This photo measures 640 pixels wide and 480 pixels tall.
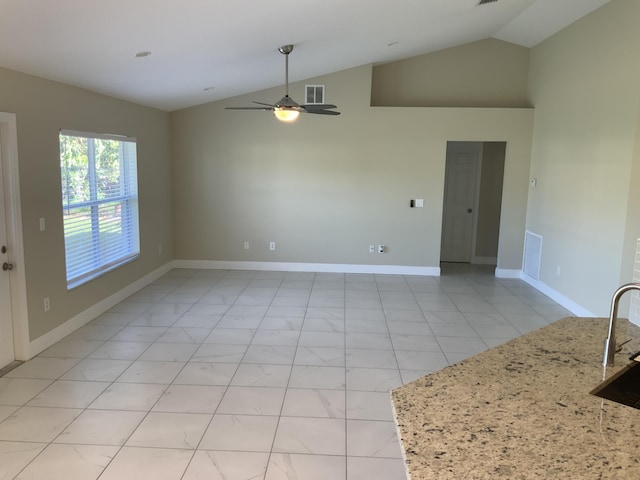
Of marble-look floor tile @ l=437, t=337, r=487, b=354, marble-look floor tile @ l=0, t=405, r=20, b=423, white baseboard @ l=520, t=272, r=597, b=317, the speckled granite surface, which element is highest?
the speckled granite surface

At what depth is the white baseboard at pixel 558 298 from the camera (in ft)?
17.4

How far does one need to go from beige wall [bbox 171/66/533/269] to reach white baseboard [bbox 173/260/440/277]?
0.08 meters

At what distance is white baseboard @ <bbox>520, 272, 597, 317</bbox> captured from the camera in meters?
5.30

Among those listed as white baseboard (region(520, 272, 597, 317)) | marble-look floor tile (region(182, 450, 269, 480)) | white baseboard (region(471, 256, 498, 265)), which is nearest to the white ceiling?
marble-look floor tile (region(182, 450, 269, 480))

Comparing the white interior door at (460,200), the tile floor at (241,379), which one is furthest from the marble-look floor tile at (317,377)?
the white interior door at (460,200)

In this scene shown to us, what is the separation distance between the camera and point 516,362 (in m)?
1.86

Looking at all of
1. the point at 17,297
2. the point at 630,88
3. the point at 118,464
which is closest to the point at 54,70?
the point at 17,297

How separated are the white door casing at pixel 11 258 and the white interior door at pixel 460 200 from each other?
21.4ft

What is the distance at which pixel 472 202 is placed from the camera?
8.23m

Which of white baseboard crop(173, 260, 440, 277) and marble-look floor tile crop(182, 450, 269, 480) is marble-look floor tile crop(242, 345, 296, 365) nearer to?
marble-look floor tile crop(182, 450, 269, 480)

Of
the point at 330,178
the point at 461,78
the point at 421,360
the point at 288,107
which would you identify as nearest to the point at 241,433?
the point at 421,360

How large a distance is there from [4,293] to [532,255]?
641cm

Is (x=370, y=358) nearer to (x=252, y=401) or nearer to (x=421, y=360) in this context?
(x=421, y=360)

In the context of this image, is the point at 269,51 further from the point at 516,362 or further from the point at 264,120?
the point at 516,362
